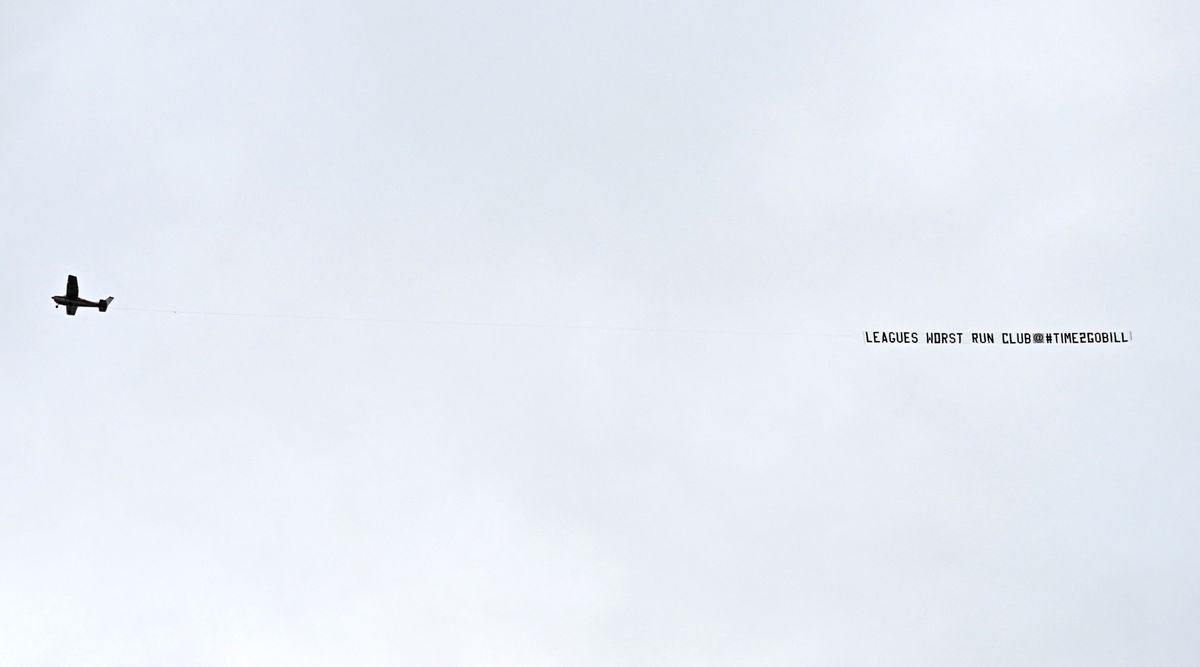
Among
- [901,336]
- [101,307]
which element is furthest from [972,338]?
[101,307]

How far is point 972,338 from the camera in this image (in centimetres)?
14300

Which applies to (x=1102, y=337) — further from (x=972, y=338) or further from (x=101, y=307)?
(x=101, y=307)

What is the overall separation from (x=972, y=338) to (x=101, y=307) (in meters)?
102

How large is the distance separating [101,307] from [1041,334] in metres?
112

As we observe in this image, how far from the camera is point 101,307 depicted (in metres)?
111

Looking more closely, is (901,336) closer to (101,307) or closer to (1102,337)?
(1102,337)

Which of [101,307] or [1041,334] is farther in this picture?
[1041,334]

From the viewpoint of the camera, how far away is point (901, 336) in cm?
14375

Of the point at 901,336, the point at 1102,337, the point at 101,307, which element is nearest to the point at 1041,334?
the point at 1102,337

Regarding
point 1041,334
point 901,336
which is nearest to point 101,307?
point 901,336

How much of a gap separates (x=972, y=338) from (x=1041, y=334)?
9907mm

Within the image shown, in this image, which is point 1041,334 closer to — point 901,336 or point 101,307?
point 901,336

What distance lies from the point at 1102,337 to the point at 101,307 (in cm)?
11933

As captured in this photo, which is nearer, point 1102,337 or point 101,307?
point 101,307
